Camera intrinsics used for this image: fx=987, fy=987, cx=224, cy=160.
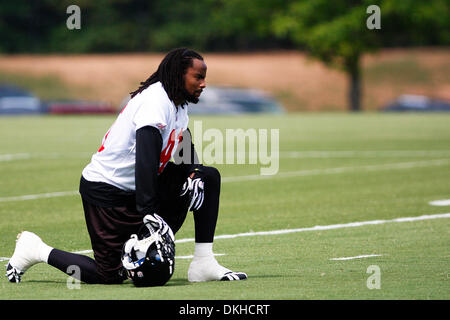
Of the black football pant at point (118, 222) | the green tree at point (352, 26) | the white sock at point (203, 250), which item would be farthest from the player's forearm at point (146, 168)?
the green tree at point (352, 26)

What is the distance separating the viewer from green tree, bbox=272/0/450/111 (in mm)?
54219

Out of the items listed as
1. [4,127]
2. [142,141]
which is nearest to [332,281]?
[142,141]

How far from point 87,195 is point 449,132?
2439cm

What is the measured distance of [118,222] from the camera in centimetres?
723

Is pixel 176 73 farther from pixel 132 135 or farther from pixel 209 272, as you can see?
pixel 209 272

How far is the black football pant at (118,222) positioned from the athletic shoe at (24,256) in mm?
106

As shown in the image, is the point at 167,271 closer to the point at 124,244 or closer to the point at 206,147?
the point at 124,244

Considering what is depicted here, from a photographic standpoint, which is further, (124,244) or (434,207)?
(434,207)

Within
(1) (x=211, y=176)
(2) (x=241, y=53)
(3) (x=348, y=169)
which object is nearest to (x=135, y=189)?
(1) (x=211, y=176)

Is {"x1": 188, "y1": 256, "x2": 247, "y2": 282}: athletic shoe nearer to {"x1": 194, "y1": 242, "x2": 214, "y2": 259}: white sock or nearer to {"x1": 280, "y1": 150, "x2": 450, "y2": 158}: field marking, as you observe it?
{"x1": 194, "y1": 242, "x2": 214, "y2": 259}: white sock

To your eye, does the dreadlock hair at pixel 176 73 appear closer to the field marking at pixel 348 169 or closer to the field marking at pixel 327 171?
the field marking at pixel 327 171

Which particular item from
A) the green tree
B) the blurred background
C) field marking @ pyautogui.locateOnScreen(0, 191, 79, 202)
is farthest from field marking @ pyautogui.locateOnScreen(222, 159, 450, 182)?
the green tree

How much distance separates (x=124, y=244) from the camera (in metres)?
7.09

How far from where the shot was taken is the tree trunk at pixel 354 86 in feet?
190
